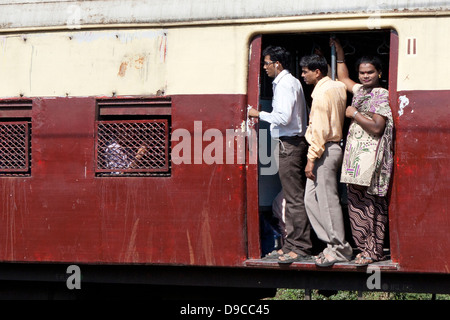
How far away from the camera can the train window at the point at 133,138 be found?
5.86 m

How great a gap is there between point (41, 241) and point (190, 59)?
1.83 m

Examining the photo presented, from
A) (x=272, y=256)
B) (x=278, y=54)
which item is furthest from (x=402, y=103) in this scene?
(x=272, y=256)

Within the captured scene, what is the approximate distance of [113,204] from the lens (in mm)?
5891

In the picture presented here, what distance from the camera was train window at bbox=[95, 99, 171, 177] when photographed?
19.2 feet

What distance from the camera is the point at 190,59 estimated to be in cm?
580

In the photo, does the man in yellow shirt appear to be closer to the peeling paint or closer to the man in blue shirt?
the man in blue shirt

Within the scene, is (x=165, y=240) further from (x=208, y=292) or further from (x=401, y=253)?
(x=401, y=253)

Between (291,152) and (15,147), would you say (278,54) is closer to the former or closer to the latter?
(291,152)

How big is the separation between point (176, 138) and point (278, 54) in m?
0.99

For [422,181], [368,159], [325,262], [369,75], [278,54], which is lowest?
[325,262]

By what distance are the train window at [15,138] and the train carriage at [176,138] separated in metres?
0.01

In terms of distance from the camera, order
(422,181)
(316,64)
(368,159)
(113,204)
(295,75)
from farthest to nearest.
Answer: (295,75) < (113,204) < (316,64) < (368,159) < (422,181)

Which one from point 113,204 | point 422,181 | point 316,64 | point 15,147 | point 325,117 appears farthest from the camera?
point 15,147

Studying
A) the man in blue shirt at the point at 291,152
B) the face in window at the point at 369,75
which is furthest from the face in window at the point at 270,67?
the face in window at the point at 369,75
